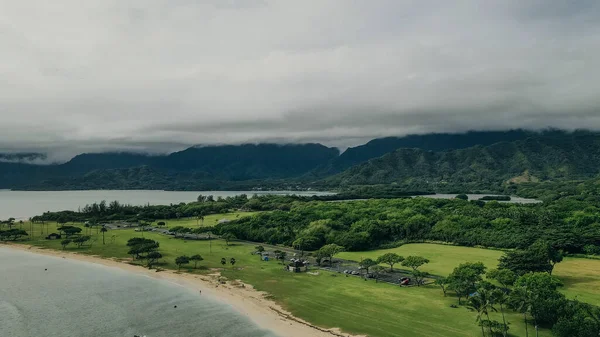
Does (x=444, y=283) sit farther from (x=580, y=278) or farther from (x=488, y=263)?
(x=580, y=278)

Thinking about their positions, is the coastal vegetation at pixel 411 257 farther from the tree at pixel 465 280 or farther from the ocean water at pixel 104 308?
the ocean water at pixel 104 308

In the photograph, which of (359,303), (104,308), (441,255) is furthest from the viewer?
(441,255)

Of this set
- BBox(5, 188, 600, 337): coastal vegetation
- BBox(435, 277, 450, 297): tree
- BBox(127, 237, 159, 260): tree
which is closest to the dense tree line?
BBox(5, 188, 600, 337): coastal vegetation

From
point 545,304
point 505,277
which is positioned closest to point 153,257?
point 505,277

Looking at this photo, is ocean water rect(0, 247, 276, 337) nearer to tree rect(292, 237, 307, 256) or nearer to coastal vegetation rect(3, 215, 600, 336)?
coastal vegetation rect(3, 215, 600, 336)

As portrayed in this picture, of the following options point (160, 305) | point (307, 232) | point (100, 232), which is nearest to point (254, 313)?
point (160, 305)

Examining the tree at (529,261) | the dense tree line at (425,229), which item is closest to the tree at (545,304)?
the tree at (529,261)

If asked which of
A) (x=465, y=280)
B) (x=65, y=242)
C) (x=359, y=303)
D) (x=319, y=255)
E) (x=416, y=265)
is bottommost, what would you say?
(x=359, y=303)
